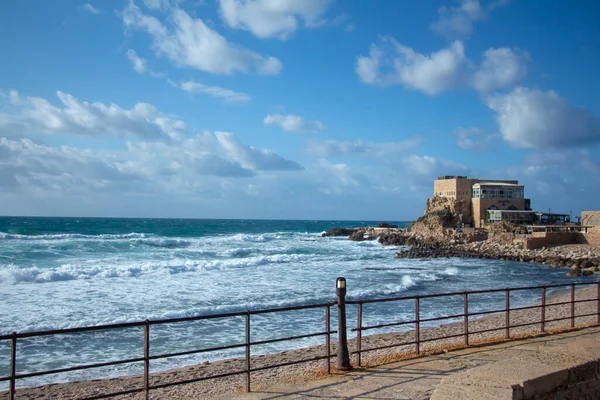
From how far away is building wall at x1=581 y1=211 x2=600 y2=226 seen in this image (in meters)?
52.3

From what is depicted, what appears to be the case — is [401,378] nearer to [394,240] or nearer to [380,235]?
[394,240]

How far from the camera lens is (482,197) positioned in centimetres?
6581

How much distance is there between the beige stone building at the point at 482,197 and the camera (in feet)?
213

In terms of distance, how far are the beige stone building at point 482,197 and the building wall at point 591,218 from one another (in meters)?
8.99

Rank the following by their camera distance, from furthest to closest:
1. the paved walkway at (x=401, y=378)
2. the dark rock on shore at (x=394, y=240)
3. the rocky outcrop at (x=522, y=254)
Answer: the dark rock on shore at (x=394, y=240) < the rocky outcrop at (x=522, y=254) < the paved walkway at (x=401, y=378)

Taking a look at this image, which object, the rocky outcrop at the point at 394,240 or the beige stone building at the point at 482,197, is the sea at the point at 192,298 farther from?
the beige stone building at the point at 482,197

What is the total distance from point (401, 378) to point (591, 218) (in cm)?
5527

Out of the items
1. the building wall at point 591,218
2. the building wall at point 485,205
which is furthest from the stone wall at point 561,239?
the building wall at point 485,205

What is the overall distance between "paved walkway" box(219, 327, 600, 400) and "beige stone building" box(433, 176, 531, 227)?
192 ft

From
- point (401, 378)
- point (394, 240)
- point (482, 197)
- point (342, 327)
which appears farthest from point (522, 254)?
point (342, 327)

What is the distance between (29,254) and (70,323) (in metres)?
28.8

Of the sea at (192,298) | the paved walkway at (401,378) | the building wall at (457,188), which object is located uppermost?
the building wall at (457,188)

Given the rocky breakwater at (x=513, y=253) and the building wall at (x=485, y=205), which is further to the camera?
the building wall at (x=485, y=205)

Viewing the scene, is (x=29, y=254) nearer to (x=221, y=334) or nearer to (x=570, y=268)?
(x=221, y=334)
